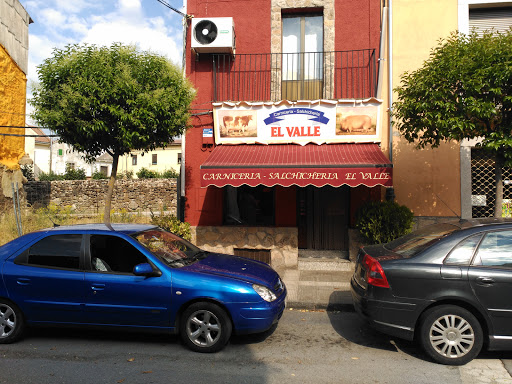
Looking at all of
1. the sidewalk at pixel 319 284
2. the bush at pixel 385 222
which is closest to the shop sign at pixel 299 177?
the bush at pixel 385 222

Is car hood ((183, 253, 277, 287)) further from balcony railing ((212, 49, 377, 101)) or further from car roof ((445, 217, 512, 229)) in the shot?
balcony railing ((212, 49, 377, 101))

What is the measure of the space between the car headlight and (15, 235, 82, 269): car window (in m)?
2.23

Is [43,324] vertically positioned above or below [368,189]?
below

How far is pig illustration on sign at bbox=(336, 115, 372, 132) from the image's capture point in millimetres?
8602

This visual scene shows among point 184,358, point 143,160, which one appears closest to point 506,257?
point 184,358

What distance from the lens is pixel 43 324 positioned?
15.6 feet

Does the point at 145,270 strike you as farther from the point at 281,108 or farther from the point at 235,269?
the point at 281,108

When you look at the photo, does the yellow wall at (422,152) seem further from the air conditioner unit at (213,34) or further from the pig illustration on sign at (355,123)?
the air conditioner unit at (213,34)

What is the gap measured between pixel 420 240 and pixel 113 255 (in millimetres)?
3852

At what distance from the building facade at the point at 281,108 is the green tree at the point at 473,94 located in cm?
215

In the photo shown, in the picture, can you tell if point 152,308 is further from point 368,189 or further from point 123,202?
point 123,202

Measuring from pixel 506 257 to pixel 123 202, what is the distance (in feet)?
74.5

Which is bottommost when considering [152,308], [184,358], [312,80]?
[184,358]

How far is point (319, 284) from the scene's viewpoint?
7.54m
